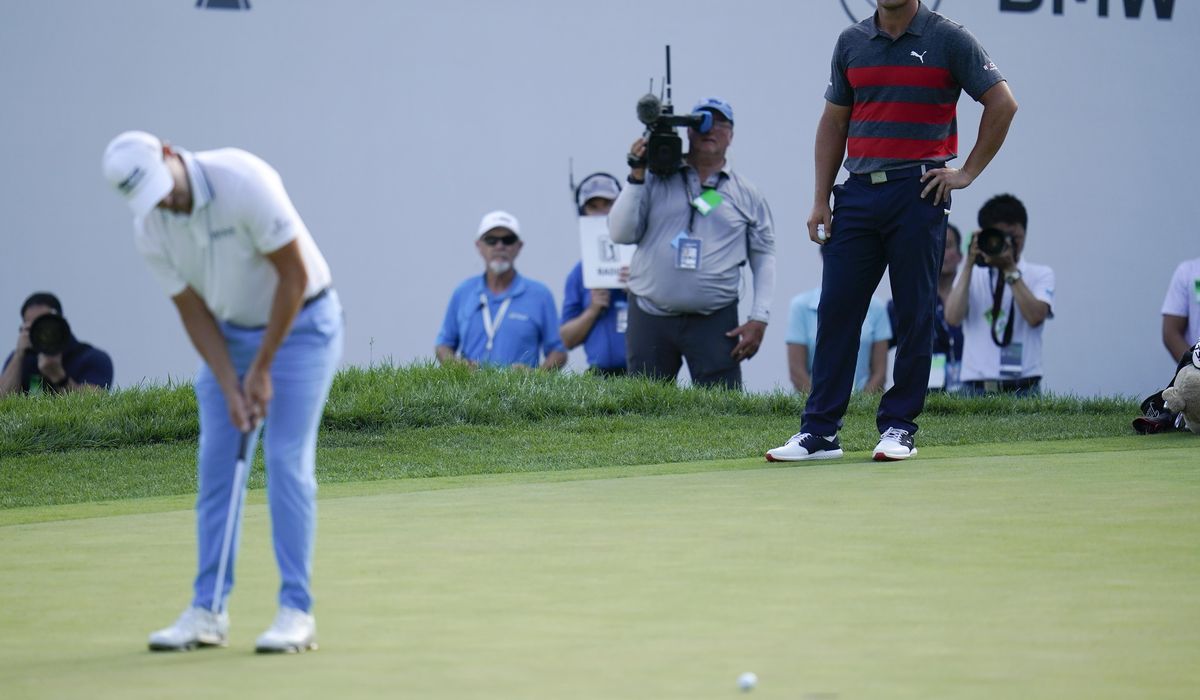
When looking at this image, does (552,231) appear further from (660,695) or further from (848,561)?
(660,695)

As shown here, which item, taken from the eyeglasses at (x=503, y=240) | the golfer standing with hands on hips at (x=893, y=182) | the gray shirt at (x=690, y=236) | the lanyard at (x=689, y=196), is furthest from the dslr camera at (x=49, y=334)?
the golfer standing with hands on hips at (x=893, y=182)

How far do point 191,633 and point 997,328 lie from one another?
21.2 ft

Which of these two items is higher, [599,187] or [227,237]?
[599,187]

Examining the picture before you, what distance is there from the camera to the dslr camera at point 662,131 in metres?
8.35

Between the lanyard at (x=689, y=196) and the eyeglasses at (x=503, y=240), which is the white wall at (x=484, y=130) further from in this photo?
the lanyard at (x=689, y=196)

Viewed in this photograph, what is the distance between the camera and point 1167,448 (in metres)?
6.97

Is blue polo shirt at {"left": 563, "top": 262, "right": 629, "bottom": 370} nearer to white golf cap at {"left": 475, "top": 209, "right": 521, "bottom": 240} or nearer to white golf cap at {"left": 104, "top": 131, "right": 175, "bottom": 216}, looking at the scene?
white golf cap at {"left": 475, "top": 209, "right": 521, "bottom": 240}

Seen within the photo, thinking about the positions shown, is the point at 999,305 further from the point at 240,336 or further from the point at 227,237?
the point at 227,237

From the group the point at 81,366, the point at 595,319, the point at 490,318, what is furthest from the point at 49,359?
the point at 595,319

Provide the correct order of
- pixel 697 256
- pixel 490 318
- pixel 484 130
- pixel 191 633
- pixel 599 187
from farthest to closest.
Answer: pixel 484 130 → pixel 599 187 → pixel 490 318 → pixel 697 256 → pixel 191 633

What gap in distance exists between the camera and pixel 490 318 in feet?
32.1

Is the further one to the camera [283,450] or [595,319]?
[595,319]

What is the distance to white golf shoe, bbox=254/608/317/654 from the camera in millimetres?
3412

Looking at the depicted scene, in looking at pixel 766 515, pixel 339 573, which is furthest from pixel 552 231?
pixel 339 573
